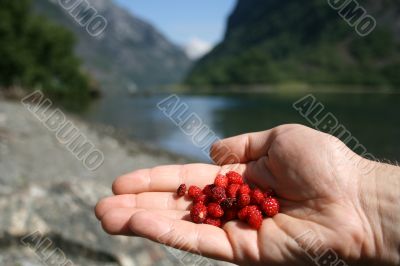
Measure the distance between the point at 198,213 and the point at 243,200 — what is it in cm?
57

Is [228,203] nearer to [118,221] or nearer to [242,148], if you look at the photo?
[242,148]

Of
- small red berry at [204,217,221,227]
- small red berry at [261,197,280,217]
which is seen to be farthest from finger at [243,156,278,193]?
small red berry at [204,217,221,227]

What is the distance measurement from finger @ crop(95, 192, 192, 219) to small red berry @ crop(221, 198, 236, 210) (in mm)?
484

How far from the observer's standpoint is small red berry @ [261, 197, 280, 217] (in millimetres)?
4965

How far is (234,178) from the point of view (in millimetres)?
5508

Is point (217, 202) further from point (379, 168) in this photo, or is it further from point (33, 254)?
point (33, 254)

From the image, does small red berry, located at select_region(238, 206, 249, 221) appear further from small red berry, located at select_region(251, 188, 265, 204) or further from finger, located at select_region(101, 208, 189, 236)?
finger, located at select_region(101, 208, 189, 236)

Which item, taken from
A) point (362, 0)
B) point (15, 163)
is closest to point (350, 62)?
point (362, 0)

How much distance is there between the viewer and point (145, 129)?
4019 cm

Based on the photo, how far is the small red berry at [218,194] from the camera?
5211 mm

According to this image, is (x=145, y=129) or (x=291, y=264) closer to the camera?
(x=291, y=264)

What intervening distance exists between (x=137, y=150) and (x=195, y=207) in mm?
21882

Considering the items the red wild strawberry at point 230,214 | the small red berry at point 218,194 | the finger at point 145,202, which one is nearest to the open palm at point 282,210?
the finger at point 145,202

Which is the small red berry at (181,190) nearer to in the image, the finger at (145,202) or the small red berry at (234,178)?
the finger at (145,202)
